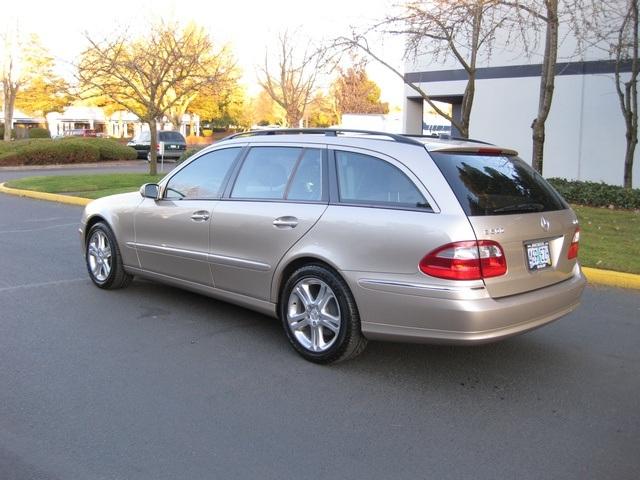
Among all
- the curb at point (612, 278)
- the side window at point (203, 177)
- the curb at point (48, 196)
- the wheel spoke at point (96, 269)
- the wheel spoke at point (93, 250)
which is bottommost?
the curb at point (612, 278)

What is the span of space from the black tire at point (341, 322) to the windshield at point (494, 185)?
101cm

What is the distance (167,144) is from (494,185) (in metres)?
29.3

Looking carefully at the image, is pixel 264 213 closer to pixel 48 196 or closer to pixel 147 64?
pixel 48 196

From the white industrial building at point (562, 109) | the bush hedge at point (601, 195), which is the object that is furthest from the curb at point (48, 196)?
the white industrial building at point (562, 109)

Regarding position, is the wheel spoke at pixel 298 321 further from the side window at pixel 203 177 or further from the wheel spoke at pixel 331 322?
the side window at pixel 203 177

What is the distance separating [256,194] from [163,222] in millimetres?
1173

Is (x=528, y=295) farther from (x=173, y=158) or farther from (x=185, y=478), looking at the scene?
(x=173, y=158)

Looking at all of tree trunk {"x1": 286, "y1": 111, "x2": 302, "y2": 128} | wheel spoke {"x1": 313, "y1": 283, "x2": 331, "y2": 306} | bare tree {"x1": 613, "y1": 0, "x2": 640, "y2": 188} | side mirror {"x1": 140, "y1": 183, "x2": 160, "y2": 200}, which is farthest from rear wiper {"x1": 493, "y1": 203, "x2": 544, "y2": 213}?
tree trunk {"x1": 286, "y1": 111, "x2": 302, "y2": 128}

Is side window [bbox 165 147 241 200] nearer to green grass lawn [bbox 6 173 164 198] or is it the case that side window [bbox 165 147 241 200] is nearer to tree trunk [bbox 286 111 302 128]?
green grass lawn [bbox 6 173 164 198]

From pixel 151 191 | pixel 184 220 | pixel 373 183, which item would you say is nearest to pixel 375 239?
pixel 373 183

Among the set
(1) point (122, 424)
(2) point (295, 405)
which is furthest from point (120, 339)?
(2) point (295, 405)

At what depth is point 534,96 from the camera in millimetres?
16562

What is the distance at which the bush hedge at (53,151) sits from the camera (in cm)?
2708

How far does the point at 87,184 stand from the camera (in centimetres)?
1780
